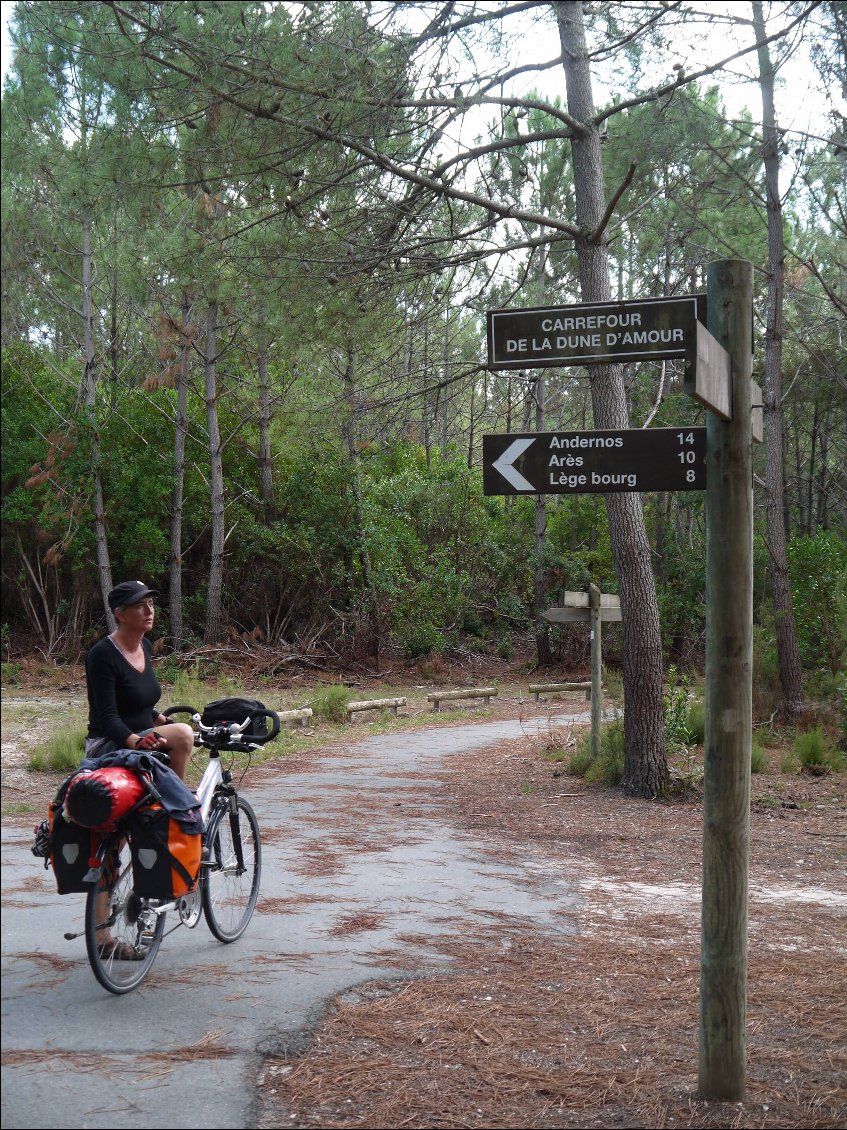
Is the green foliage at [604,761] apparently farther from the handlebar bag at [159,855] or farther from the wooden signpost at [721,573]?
the handlebar bag at [159,855]

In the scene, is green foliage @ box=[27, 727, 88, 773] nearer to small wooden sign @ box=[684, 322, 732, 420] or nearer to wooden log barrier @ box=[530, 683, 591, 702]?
small wooden sign @ box=[684, 322, 732, 420]

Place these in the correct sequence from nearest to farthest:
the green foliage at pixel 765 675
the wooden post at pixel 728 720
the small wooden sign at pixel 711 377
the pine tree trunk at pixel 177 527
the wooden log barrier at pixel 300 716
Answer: the pine tree trunk at pixel 177 527
the small wooden sign at pixel 711 377
the wooden post at pixel 728 720
the wooden log barrier at pixel 300 716
the green foliage at pixel 765 675

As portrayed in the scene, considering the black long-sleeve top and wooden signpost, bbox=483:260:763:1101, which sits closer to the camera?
the black long-sleeve top

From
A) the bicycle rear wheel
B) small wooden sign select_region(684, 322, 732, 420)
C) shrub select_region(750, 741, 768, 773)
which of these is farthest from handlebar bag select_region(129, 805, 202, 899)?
shrub select_region(750, 741, 768, 773)

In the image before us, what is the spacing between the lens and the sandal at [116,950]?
2166 millimetres

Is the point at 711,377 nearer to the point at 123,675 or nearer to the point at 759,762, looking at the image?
the point at 123,675

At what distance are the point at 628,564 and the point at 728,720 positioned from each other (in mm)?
7231

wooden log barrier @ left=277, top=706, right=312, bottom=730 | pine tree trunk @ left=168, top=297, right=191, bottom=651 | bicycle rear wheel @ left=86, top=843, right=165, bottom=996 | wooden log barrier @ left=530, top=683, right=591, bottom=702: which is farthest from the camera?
wooden log barrier @ left=530, top=683, right=591, bottom=702

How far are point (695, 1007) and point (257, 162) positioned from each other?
4.93 m

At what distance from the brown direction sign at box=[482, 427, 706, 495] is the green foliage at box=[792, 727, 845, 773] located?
376 inches

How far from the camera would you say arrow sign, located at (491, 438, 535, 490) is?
12.7 ft

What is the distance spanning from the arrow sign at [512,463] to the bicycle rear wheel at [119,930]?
1.78 meters

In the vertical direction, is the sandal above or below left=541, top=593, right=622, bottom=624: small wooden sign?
A: below

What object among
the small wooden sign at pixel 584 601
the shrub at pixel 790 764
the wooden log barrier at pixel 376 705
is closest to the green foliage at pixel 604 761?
the small wooden sign at pixel 584 601
